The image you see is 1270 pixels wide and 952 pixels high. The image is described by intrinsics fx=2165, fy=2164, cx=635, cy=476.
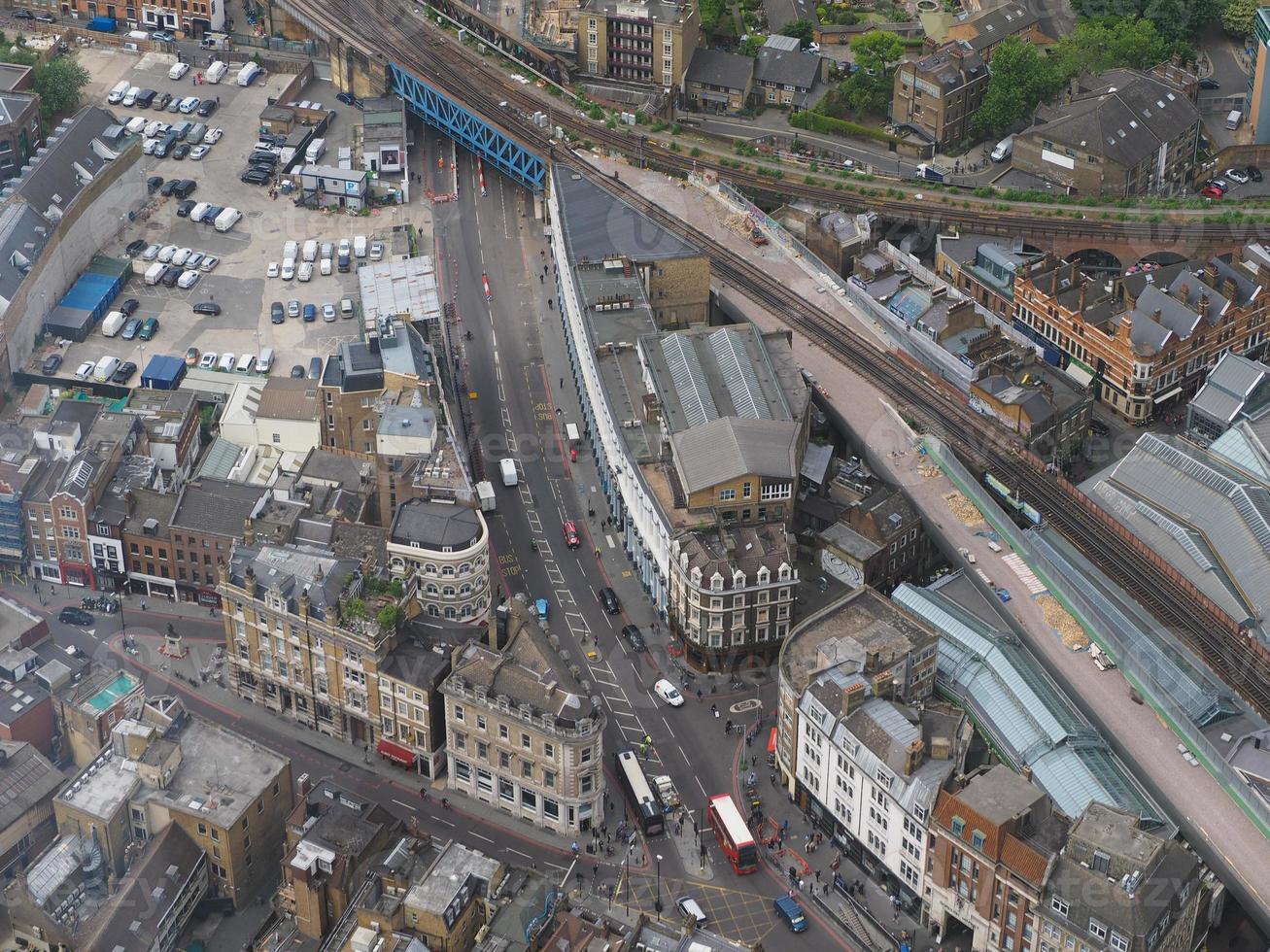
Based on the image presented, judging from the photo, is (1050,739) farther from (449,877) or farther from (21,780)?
(21,780)

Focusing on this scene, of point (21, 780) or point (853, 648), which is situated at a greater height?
point (853, 648)

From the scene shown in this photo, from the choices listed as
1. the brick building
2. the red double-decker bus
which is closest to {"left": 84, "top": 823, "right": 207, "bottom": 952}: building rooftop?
the red double-decker bus

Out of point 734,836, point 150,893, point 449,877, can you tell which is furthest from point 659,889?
point 150,893

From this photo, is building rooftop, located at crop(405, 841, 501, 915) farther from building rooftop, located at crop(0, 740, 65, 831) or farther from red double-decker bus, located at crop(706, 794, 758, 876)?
building rooftop, located at crop(0, 740, 65, 831)

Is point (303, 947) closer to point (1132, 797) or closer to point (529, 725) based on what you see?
point (529, 725)

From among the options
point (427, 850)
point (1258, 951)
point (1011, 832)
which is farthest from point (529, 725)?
point (1258, 951)
